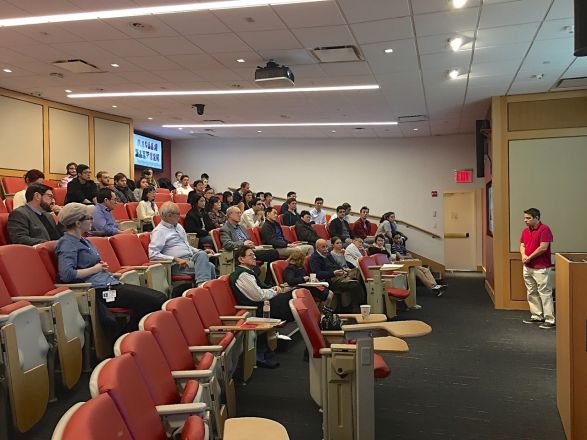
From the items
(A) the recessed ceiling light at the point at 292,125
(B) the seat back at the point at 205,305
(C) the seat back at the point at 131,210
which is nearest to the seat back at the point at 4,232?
(B) the seat back at the point at 205,305

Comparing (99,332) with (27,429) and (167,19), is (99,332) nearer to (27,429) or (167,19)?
(27,429)

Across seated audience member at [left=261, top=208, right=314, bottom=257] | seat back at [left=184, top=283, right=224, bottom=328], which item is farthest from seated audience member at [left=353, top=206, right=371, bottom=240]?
seat back at [left=184, top=283, right=224, bottom=328]

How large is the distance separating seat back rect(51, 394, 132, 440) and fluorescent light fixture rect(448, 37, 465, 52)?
5078 millimetres

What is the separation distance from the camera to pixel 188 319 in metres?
3.16

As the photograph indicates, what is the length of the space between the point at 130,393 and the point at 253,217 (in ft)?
23.0

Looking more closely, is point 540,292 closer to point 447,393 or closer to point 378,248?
point 378,248

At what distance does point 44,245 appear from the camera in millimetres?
4023

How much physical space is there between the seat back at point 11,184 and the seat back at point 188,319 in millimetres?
6151

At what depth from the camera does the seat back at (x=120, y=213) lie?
24.9ft

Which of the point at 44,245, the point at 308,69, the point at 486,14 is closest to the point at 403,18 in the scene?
the point at 486,14

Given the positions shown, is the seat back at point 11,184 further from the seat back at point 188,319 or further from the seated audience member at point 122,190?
the seat back at point 188,319

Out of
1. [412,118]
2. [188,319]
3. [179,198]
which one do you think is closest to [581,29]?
[188,319]

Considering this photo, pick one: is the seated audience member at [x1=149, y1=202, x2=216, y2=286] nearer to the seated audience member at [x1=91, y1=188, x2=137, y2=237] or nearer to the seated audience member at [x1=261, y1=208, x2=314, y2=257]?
the seated audience member at [x1=91, y1=188, x2=137, y2=237]

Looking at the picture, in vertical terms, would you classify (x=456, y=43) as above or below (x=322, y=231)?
above
